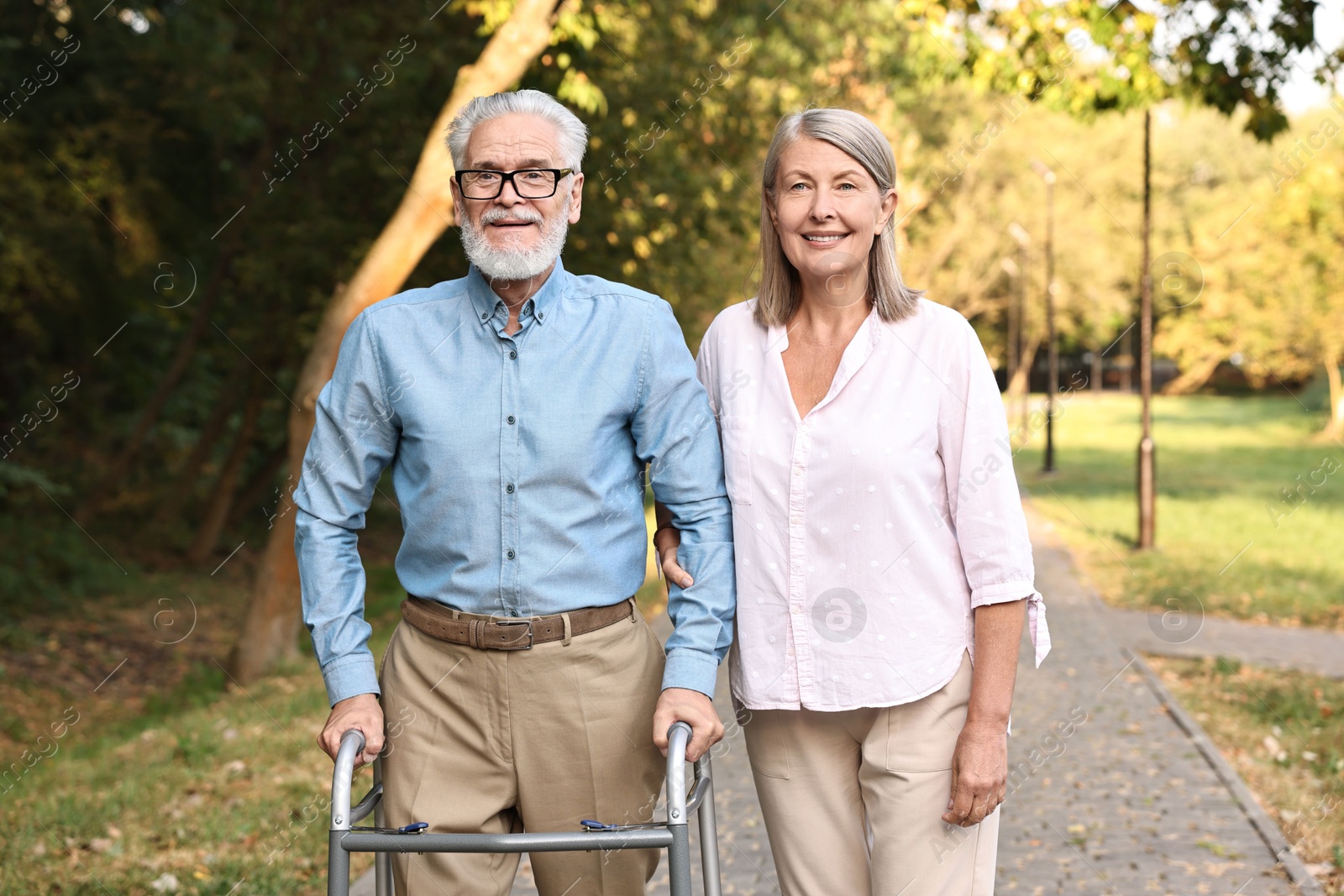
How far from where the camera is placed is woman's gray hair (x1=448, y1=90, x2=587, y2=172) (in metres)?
2.80

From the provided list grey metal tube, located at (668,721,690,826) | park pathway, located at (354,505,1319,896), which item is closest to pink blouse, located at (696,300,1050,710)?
grey metal tube, located at (668,721,690,826)

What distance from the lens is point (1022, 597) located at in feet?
8.87

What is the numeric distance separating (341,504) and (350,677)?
36cm

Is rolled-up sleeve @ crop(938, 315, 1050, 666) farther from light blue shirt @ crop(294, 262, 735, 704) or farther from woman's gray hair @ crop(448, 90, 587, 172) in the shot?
woman's gray hair @ crop(448, 90, 587, 172)

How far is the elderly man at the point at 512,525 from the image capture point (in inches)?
109

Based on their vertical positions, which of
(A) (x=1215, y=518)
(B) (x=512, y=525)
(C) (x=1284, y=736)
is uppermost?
(B) (x=512, y=525)

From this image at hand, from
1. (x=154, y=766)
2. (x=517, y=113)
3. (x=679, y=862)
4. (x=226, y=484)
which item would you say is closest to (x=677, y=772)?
(x=679, y=862)

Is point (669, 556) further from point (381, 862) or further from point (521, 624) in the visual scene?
point (381, 862)

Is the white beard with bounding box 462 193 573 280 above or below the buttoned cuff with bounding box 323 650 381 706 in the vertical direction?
above

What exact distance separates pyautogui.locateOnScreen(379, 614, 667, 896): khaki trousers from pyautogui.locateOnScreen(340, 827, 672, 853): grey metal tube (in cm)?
29

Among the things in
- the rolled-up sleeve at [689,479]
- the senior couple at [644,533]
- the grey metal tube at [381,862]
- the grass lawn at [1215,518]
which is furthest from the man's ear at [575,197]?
the grass lawn at [1215,518]

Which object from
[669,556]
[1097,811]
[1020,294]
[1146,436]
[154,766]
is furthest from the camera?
[1020,294]

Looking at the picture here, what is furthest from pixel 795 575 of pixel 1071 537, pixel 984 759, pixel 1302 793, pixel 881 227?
pixel 1071 537

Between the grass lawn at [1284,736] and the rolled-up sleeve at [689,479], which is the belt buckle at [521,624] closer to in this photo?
the rolled-up sleeve at [689,479]
